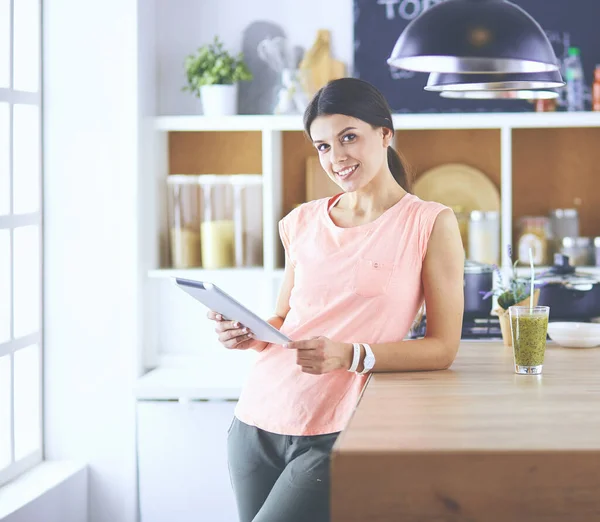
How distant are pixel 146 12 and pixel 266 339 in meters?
2.27

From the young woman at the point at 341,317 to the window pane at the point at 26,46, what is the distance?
5.96ft

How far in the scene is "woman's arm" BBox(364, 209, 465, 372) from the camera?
197cm

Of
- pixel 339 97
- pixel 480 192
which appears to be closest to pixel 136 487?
pixel 480 192

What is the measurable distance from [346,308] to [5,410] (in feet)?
6.12

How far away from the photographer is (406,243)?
2008 mm

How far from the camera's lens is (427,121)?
365 cm

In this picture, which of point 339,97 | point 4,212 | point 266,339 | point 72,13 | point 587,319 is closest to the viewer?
point 266,339

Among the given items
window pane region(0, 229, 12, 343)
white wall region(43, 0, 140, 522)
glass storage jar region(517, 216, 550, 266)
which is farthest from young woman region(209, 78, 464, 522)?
glass storage jar region(517, 216, 550, 266)

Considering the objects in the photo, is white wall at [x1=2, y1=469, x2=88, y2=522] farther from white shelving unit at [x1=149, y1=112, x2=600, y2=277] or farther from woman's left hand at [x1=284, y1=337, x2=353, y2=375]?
woman's left hand at [x1=284, y1=337, x2=353, y2=375]

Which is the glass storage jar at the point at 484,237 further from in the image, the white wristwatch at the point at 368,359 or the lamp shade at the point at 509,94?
the white wristwatch at the point at 368,359

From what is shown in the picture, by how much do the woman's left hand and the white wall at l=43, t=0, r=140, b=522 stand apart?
6.25 ft

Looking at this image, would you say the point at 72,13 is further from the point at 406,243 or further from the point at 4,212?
the point at 406,243

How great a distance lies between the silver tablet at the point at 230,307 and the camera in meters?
1.80

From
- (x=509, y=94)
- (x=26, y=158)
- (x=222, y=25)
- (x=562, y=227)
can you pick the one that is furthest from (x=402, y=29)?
(x=26, y=158)
